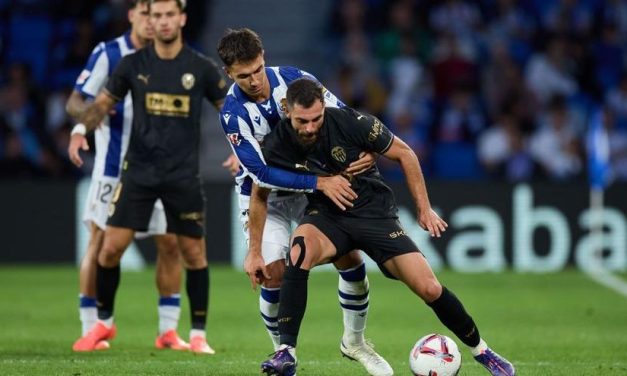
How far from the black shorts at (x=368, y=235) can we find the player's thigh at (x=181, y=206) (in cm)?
179

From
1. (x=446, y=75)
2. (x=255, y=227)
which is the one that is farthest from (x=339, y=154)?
(x=446, y=75)

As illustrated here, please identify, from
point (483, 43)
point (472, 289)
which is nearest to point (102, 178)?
point (472, 289)

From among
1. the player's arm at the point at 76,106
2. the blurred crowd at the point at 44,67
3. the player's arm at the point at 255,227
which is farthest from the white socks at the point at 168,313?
the blurred crowd at the point at 44,67

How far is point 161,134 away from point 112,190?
0.80 metres

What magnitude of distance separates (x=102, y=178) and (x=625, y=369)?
401 centimetres

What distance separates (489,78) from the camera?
1825 cm

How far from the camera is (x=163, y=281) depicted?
941 cm

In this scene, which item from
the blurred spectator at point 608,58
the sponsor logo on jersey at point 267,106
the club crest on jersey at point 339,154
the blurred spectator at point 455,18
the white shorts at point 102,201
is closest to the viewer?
the club crest on jersey at point 339,154

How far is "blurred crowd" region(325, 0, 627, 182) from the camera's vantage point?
17.3 m

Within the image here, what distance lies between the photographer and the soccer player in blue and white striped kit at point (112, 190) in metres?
9.30

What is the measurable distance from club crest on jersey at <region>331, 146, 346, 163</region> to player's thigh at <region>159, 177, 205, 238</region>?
6.25ft

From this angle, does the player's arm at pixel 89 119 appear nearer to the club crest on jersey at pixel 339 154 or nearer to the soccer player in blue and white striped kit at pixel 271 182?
the soccer player in blue and white striped kit at pixel 271 182

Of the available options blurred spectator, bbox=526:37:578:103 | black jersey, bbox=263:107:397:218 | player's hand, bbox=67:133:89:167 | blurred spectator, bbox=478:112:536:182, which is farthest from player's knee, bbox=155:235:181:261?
blurred spectator, bbox=526:37:578:103

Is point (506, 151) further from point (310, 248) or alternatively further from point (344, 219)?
point (310, 248)
